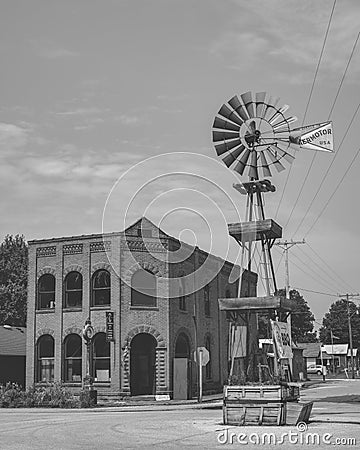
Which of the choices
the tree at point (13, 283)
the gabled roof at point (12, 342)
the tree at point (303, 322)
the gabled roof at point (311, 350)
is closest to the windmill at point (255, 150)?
the gabled roof at point (12, 342)

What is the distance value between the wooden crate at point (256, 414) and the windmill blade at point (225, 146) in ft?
27.5

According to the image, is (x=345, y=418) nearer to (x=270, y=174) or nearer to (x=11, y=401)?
(x=270, y=174)

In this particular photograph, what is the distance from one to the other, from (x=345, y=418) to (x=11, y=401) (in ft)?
66.2

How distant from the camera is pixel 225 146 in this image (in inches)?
944

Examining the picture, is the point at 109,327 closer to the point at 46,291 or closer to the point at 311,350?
the point at 46,291

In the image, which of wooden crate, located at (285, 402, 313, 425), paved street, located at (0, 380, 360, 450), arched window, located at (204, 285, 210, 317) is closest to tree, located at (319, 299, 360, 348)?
arched window, located at (204, 285, 210, 317)

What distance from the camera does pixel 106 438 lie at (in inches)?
740

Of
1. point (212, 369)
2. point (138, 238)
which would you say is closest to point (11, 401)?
point (138, 238)

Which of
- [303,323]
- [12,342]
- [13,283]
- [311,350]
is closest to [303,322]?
[303,323]

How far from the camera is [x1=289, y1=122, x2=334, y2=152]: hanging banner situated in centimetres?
2339

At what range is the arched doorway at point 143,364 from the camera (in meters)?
42.4

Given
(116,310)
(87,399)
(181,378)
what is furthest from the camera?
(116,310)

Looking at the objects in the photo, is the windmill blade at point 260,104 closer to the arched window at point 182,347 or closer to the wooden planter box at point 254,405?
the wooden planter box at point 254,405

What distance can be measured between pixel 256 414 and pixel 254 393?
1.98ft
